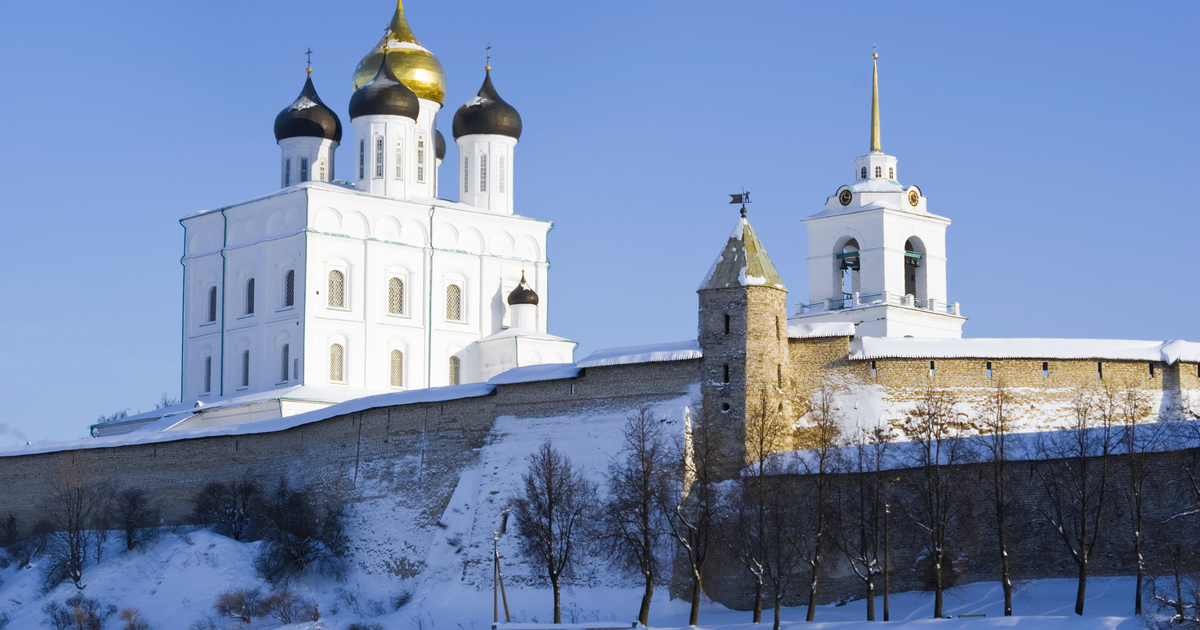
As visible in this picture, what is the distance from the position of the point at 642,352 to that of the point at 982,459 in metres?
6.17

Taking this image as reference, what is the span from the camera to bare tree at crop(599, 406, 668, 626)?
99.3ft

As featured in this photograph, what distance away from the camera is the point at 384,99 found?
45.8 meters

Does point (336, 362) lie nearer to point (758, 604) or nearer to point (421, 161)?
point (421, 161)

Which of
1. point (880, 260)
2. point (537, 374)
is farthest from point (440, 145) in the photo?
point (537, 374)

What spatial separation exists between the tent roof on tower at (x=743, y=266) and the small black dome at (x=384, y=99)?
1441 centimetres

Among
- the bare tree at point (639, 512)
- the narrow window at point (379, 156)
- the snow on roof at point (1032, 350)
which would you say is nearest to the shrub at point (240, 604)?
the bare tree at point (639, 512)

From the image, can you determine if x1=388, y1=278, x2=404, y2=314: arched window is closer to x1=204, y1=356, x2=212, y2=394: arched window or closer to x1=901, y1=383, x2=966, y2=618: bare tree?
x1=204, y1=356, x2=212, y2=394: arched window

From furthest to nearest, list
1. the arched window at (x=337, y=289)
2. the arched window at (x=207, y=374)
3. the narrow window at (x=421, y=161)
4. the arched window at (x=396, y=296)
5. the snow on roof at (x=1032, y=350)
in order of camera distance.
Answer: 1. the narrow window at (x=421, y=161)
2. the arched window at (x=207, y=374)
3. the arched window at (x=396, y=296)
4. the arched window at (x=337, y=289)
5. the snow on roof at (x=1032, y=350)

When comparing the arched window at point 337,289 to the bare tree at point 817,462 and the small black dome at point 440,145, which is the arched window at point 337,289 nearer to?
the small black dome at point 440,145

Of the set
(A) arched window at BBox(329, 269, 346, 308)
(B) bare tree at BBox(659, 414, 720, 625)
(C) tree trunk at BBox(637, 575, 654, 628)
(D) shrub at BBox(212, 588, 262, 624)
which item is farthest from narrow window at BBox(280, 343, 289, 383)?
(C) tree trunk at BBox(637, 575, 654, 628)

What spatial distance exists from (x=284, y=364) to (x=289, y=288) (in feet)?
5.48

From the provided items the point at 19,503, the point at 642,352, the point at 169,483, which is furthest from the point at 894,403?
the point at 19,503

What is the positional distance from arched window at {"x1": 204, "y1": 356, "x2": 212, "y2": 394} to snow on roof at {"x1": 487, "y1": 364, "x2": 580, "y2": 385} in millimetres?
12660

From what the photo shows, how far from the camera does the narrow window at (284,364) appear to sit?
44219mm
